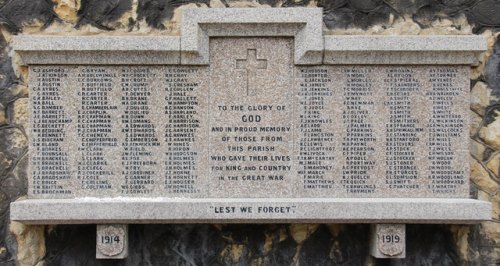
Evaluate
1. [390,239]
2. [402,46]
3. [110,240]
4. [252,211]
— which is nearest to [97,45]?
[110,240]

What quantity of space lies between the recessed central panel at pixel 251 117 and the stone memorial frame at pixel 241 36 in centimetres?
13

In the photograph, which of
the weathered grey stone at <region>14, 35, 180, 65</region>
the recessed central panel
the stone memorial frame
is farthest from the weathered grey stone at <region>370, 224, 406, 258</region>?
the weathered grey stone at <region>14, 35, 180, 65</region>

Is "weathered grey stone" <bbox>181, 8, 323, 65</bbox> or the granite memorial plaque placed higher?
"weathered grey stone" <bbox>181, 8, 323, 65</bbox>

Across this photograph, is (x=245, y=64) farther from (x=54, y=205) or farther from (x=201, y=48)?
(x=54, y=205)

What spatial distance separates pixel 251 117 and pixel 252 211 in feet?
3.10

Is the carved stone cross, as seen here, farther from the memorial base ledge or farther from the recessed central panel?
the memorial base ledge

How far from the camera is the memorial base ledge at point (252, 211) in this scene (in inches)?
170

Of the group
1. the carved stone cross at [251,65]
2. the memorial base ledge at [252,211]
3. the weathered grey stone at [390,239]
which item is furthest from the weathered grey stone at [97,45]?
the weathered grey stone at [390,239]

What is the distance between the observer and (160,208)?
432 centimetres

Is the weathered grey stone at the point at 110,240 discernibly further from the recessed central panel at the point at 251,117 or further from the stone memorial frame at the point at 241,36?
the recessed central panel at the point at 251,117

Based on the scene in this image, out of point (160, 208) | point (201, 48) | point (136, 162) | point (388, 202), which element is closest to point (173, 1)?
point (201, 48)

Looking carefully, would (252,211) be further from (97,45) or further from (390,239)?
(97,45)

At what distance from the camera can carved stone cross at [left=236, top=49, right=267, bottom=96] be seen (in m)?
4.55

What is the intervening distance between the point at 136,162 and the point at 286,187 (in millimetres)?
1539
